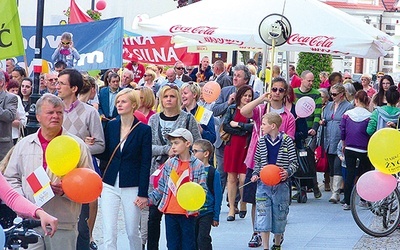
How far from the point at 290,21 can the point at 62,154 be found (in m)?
8.40

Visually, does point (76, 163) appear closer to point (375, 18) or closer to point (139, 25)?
point (139, 25)

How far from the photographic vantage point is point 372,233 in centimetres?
1233

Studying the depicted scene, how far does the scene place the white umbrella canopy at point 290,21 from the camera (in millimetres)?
14570

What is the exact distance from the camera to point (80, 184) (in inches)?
271

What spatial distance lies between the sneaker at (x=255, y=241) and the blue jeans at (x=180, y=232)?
88.5 inches

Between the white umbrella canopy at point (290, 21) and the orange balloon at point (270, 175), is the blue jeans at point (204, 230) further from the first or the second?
the white umbrella canopy at point (290, 21)

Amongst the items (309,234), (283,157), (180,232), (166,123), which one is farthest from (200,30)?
Result: (180,232)

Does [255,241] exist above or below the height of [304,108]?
below

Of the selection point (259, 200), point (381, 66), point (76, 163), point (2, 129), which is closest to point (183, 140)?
point (259, 200)

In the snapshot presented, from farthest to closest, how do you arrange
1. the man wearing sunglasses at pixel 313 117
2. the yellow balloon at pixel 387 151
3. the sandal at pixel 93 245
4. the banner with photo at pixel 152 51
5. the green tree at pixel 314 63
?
1. the green tree at pixel 314 63
2. the banner with photo at pixel 152 51
3. the man wearing sunglasses at pixel 313 117
4. the sandal at pixel 93 245
5. the yellow balloon at pixel 387 151

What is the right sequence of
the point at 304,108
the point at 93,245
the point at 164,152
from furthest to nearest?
the point at 304,108
the point at 93,245
the point at 164,152

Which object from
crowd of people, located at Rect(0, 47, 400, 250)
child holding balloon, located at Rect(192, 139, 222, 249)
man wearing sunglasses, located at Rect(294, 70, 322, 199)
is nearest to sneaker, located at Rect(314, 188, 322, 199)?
man wearing sunglasses, located at Rect(294, 70, 322, 199)

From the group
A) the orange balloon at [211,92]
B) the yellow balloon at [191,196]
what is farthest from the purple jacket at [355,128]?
the yellow balloon at [191,196]

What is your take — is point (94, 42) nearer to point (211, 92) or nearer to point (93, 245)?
point (211, 92)
